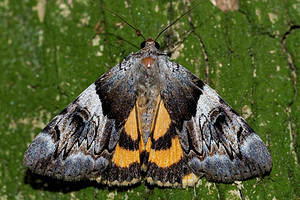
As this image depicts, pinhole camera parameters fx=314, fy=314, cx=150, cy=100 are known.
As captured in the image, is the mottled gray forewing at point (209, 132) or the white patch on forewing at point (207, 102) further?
the white patch on forewing at point (207, 102)

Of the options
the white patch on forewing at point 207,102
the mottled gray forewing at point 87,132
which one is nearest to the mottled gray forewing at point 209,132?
the white patch on forewing at point 207,102

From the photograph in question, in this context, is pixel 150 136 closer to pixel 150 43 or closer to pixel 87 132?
pixel 87 132

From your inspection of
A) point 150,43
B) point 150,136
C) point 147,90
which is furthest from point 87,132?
point 150,43

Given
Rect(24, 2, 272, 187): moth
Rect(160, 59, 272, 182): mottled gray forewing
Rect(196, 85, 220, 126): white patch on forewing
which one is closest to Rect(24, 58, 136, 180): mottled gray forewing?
Rect(24, 2, 272, 187): moth

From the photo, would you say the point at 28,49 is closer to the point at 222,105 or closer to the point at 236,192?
the point at 222,105

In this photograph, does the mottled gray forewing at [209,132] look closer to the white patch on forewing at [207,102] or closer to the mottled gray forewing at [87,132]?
the white patch on forewing at [207,102]

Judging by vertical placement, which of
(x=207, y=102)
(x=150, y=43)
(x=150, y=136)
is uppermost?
(x=150, y=43)

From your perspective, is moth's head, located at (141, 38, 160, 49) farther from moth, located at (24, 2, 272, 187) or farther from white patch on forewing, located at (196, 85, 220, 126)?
white patch on forewing, located at (196, 85, 220, 126)
